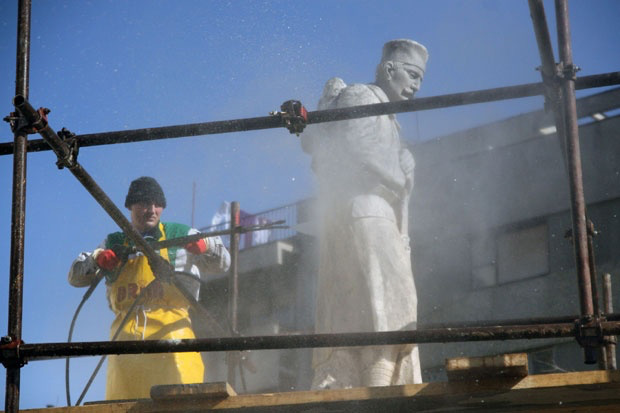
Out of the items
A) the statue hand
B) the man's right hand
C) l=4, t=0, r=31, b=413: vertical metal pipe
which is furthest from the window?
l=4, t=0, r=31, b=413: vertical metal pipe

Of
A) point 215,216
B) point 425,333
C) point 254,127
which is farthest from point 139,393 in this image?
point 215,216

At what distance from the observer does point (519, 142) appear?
21688 millimetres

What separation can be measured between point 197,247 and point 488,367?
313 centimetres

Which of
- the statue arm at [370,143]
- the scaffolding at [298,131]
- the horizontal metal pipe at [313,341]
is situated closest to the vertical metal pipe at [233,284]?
the statue arm at [370,143]

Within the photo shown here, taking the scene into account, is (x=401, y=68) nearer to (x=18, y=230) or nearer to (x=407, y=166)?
(x=407, y=166)

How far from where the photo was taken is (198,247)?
6.36 metres

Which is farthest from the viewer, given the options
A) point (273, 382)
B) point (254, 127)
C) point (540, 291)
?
point (273, 382)

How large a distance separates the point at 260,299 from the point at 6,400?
21.3 metres

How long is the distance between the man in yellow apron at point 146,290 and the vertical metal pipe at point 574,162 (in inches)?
116

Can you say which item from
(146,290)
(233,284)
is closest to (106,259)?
(146,290)

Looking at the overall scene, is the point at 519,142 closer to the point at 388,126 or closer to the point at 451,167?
the point at 451,167

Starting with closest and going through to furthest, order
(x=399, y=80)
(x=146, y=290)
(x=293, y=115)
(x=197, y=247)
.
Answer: (x=293, y=115), (x=146, y=290), (x=197, y=247), (x=399, y=80)

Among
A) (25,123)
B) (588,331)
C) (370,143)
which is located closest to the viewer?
(588,331)

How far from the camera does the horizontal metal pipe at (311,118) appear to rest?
164 inches
